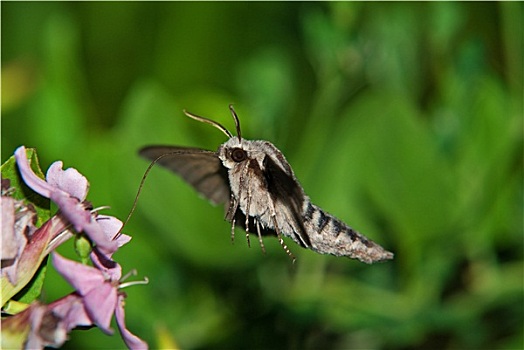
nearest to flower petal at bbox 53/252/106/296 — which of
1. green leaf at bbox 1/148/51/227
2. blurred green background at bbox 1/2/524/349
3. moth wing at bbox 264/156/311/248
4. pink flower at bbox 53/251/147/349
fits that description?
pink flower at bbox 53/251/147/349

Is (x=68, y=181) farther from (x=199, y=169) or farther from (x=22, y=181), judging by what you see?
(x=199, y=169)

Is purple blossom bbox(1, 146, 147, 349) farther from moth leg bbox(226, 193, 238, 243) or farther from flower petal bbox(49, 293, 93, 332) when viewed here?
moth leg bbox(226, 193, 238, 243)

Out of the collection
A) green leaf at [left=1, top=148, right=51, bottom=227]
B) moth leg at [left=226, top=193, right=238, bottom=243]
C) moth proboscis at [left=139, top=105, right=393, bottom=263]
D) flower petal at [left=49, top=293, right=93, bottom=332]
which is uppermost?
moth proboscis at [left=139, top=105, right=393, bottom=263]

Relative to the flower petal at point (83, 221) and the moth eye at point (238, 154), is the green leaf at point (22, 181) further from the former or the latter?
the moth eye at point (238, 154)

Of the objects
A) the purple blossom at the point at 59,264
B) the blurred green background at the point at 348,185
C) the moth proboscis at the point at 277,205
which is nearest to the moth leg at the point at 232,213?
the moth proboscis at the point at 277,205

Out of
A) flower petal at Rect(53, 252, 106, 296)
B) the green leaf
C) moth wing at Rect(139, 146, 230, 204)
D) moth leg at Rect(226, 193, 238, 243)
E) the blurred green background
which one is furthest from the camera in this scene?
the blurred green background

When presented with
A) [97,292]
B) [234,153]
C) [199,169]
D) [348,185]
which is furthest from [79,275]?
[348,185]

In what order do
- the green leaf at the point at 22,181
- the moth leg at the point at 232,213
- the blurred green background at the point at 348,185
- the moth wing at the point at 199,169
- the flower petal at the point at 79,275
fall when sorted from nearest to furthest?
the flower petal at the point at 79,275 < the green leaf at the point at 22,181 < the moth leg at the point at 232,213 < the moth wing at the point at 199,169 < the blurred green background at the point at 348,185
